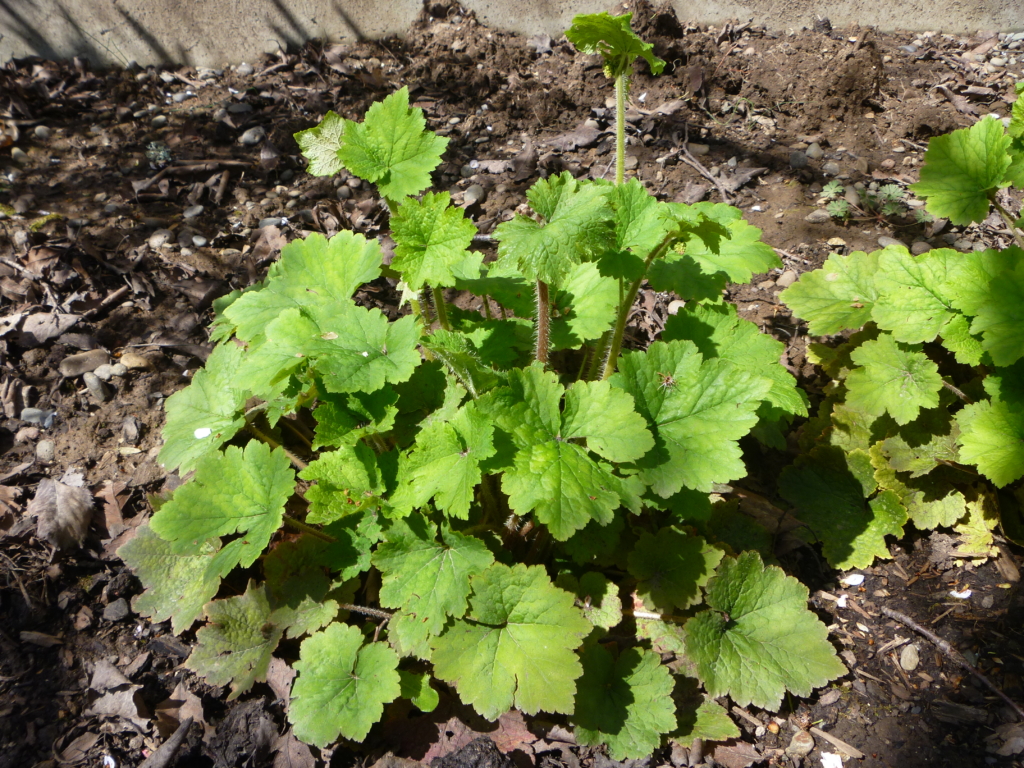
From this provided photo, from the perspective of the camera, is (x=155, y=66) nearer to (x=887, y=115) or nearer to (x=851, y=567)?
(x=887, y=115)

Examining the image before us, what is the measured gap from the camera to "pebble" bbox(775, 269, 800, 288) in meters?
3.56

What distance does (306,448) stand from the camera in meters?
2.89

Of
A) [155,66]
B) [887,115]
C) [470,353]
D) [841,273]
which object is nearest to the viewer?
[470,353]

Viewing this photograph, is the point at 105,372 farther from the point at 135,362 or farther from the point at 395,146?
the point at 395,146

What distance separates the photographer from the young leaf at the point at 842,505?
2658mm

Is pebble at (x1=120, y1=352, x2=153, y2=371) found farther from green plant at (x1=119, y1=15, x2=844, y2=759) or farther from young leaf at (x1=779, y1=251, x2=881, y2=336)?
young leaf at (x1=779, y1=251, x2=881, y2=336)

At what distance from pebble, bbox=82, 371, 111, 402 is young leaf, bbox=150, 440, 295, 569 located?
1360 mm

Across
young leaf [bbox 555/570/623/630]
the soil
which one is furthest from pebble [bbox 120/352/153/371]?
young leaf [bbox 555/570/623/630]

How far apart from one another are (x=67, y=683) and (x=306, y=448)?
1175 mm

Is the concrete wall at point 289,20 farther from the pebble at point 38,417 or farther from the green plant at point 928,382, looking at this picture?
the pebble at point 38,417

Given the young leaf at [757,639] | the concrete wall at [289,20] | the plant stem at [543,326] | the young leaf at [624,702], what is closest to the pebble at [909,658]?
the young leaf at [757,639]

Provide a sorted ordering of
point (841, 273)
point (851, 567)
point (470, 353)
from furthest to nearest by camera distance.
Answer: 1. point (841, 273)
2. point (851, 567)
3. point (470, 353)

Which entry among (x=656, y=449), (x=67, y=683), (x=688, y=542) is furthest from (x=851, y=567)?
(x=67, y=683)

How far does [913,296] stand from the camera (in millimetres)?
2545
